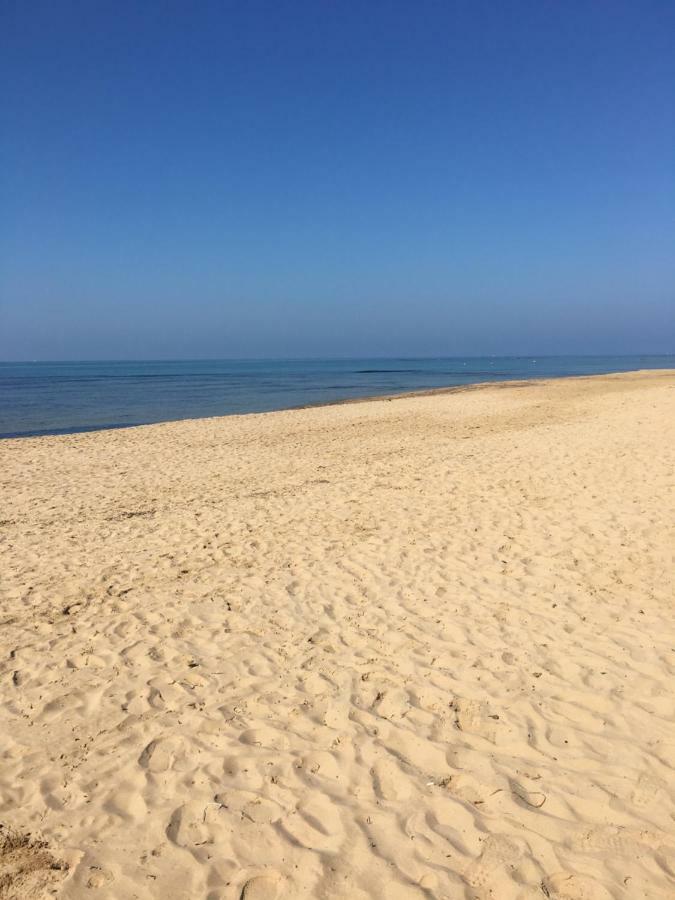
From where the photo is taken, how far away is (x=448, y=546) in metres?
7.40

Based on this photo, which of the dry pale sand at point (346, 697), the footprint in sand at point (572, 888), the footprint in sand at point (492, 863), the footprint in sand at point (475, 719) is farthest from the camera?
the footprint in sand at point (475, 719)

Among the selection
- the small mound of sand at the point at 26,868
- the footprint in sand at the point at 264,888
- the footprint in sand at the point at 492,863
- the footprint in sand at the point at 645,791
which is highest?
the footprint in sand at the point at 645,791

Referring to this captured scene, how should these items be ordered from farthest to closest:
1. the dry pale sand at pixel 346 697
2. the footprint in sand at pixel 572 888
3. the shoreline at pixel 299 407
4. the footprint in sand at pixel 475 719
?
the shoreline at pixel 299 407
the footprint in sand at pixel 475 719
the dry pale sand at pixel 346 697
the footprint in sand at pixel 572 888

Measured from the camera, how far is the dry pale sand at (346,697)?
296 cm

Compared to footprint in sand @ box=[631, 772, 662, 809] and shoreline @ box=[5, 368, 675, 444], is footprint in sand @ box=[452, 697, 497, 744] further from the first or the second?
shoreline @ box=[5, 368, 675, 444]

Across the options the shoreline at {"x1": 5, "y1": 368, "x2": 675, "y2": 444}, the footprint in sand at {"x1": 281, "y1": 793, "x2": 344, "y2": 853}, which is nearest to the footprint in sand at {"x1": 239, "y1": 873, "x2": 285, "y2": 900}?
the footprint in sand at {"x1": 281, "y1": 793, "x2": 344, "y2": 853}

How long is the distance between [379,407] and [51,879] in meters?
24.7

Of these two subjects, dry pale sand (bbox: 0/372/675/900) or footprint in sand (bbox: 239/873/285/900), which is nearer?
footprint in sand (bbox: 239/873/285/900)

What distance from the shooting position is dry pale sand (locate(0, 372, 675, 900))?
296cm

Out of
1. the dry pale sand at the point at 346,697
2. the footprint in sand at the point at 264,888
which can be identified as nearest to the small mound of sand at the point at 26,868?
the dry pale sand at the point at 346,697

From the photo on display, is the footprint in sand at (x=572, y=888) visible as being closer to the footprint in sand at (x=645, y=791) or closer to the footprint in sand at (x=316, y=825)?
the footprint in sand at (x=645, y=791)

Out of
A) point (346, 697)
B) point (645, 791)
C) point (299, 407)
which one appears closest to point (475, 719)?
point (346, 697)

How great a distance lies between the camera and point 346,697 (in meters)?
4.33

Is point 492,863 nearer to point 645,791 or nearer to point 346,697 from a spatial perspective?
point 645,791
